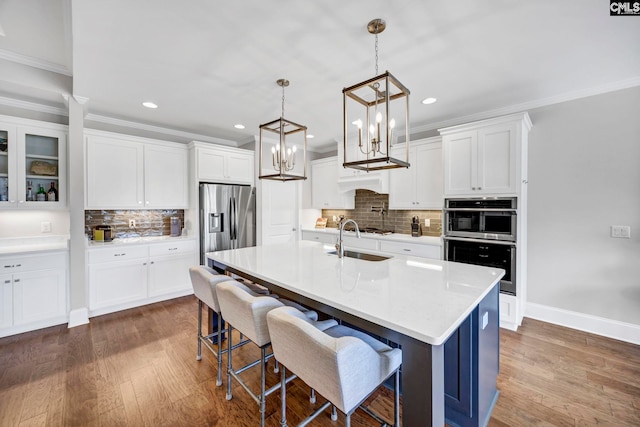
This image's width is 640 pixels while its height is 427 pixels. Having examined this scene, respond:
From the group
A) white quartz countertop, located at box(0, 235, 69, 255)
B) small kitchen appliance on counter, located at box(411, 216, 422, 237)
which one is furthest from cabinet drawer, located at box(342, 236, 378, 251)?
white quartz countertop, located at box(0, 235, 69, 255)

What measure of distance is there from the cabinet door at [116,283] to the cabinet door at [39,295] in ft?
0.85

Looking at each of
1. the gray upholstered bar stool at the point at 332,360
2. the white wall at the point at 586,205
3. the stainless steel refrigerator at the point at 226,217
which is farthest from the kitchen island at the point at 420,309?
the stainless steel refrigerator at the point at 226,217

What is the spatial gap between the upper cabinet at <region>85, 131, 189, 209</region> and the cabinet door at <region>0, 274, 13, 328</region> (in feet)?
3.41

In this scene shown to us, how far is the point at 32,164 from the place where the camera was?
3.11 meters

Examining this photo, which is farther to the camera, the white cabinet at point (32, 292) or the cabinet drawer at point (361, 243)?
the cabinet drawer at point (361, 243)

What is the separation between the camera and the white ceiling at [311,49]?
176 cm

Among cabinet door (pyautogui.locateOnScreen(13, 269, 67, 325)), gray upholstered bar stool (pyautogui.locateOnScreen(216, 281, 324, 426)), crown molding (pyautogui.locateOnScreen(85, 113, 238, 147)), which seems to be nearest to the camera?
gray upholstered bar stool (pyautogui.locateOnScreen(216, 281, 324, 426))

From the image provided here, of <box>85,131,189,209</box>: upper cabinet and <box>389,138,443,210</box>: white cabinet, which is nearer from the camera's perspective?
<box>85,131,189,209</box>: upper cabinet

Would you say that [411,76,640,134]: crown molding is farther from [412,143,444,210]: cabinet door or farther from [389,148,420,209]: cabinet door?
[389,148,420,209]: cabinet door

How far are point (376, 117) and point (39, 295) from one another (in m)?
3.87

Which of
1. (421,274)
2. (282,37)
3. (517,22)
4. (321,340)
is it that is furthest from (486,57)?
(321,340)

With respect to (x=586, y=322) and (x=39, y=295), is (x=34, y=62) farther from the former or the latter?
(x=586, y=322)

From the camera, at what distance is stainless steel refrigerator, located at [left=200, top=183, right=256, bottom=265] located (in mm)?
4059

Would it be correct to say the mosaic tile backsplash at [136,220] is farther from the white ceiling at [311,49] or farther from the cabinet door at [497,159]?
the cabinet door at [497,159]
